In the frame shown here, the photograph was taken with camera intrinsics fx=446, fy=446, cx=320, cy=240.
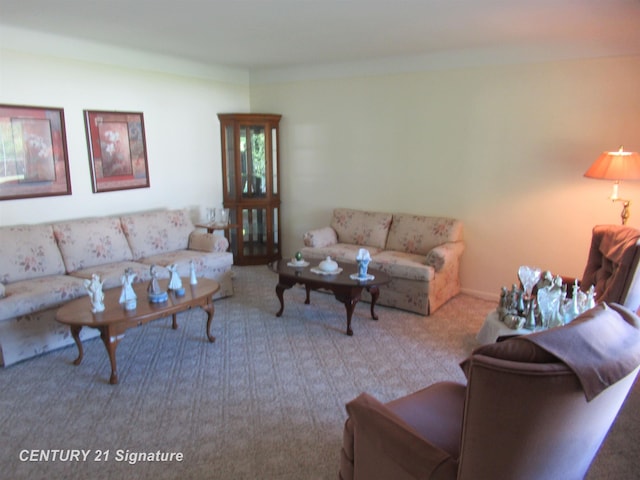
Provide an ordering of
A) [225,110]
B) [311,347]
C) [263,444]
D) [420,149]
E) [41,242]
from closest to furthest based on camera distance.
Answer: [263,444], [311,347], [41,242], [420,149], [225,110]

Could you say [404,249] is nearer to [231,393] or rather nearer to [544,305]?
[544,305]

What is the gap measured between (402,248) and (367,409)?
3319 millimetres

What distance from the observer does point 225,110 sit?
5.82 metres

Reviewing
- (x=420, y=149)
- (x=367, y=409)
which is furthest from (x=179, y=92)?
(x=367, y=409)

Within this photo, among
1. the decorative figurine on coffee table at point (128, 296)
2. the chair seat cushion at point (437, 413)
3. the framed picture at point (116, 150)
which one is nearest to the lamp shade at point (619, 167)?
the chair seat cushion at point (437, 413)

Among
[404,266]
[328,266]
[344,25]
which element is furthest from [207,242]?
[344,25]

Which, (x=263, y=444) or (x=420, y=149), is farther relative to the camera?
(x=420, y=149)

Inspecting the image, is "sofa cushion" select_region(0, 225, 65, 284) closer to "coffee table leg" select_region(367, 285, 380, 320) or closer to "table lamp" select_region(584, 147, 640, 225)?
"coffee table leg" select_region(367, 285, 380, 320)

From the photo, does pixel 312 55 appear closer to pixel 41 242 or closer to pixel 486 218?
pixel 486 218

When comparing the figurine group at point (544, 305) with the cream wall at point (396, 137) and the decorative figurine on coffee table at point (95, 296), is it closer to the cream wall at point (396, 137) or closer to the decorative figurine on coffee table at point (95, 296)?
the cream wall at point (396, 137)

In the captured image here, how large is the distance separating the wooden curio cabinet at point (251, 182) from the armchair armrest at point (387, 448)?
165 inches

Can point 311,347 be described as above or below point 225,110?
below

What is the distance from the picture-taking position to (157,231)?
4.70 meters

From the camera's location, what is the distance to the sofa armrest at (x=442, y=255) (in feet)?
13.7
